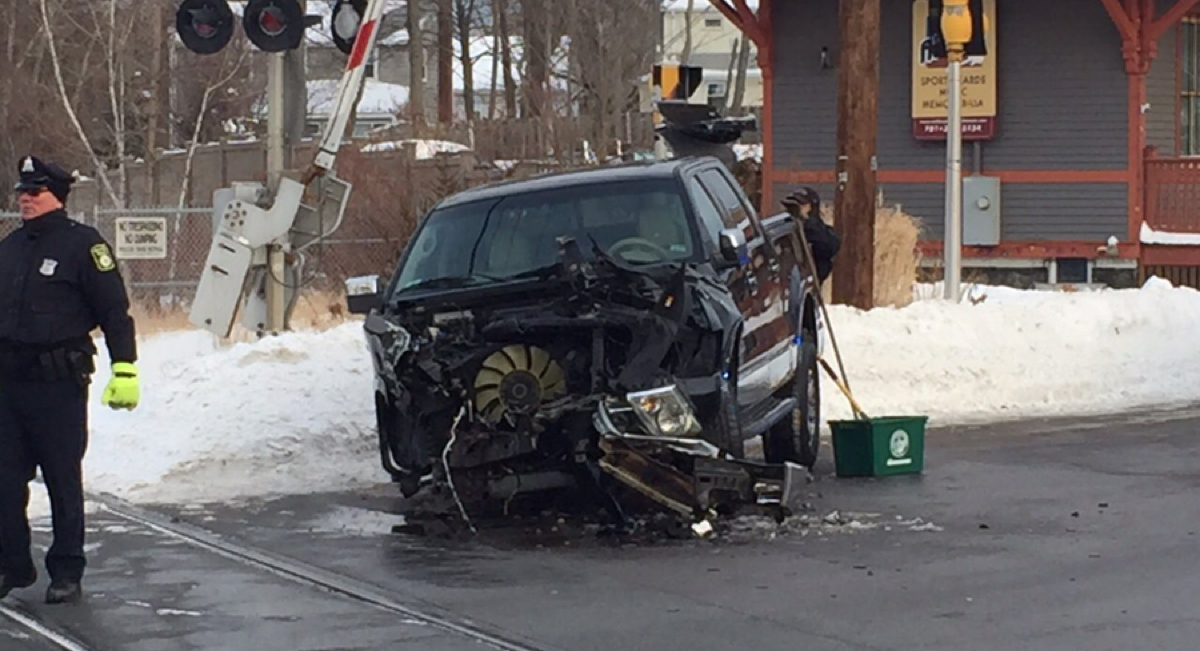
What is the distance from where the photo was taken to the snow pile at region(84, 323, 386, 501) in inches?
477

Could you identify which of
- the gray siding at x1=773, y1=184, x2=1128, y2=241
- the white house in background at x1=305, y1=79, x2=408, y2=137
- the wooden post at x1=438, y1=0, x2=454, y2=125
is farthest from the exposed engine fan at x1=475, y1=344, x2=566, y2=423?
the white house in background at x1=305, y1=79, x2=408, y2=137

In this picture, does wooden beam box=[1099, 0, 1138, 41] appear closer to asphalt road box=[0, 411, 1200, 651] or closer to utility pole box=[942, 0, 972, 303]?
utility pole box=[942, 0, 972, 303]

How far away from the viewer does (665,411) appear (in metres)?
9.66

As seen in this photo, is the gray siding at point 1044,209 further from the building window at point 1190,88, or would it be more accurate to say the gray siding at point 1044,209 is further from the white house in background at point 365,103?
the white house in background at point 365,103

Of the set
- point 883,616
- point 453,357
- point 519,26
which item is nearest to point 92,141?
point 519,26

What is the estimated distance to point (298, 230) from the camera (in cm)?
1655

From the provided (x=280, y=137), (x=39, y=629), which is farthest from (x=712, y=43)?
(x=39, y=629)

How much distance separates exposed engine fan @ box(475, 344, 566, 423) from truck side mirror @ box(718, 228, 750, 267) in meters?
1.19

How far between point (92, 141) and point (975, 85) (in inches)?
800

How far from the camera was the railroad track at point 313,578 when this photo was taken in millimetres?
7602

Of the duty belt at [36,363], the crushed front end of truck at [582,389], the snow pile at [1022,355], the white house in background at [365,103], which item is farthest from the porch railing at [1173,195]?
the white house in background at [365,103]

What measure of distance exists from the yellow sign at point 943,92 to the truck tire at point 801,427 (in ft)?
48.7

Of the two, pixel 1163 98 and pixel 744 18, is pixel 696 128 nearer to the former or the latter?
pixel 744 18

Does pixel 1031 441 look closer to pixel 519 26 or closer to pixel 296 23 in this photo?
pixel 296 23
